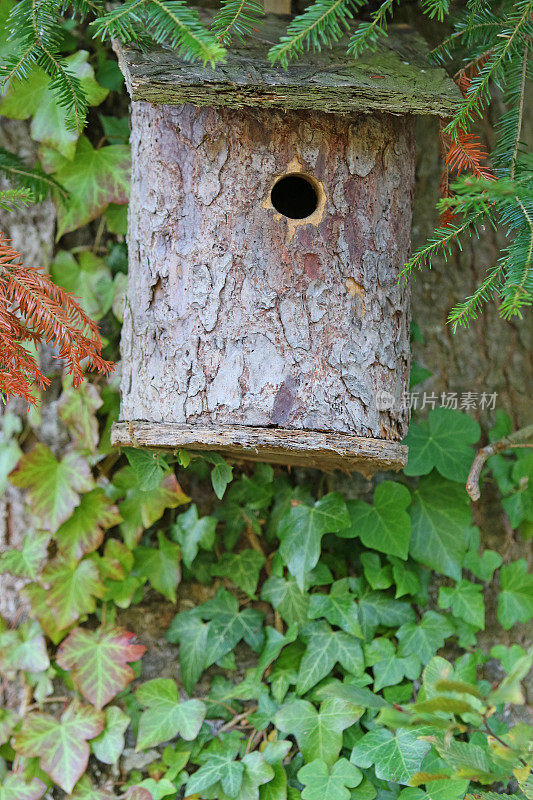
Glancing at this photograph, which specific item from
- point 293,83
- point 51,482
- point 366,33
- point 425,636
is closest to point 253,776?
point 425,636

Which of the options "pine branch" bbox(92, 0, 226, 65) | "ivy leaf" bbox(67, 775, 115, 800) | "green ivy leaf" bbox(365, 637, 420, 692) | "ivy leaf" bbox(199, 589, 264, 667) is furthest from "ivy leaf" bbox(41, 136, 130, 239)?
"ivy leaf" bbox(67, 775, 115, 800)

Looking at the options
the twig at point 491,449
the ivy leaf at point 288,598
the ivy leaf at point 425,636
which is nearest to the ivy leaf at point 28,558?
the ivy leaf at point 288,598

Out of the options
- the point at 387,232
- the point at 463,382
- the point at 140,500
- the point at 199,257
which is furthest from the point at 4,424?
the point at 463,382

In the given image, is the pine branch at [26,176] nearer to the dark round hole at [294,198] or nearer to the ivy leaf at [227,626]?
the dark round hole at [294,198]

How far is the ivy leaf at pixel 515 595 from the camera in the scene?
5.94ft

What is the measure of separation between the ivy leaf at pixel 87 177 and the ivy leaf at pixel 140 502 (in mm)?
671

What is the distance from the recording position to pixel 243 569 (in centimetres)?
185

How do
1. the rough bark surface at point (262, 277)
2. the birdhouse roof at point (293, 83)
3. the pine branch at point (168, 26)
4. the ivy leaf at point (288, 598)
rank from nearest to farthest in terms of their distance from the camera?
the pine branch at point (168, 26) → the birdhouse roof at point (293, 83) → the rough bark surface at point (262, 277) → the ivy leaf at point (288, 598)

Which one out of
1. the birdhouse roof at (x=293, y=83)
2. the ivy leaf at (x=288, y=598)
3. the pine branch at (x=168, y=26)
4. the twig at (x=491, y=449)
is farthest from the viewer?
the ivy leaf at (x=288, y=598)

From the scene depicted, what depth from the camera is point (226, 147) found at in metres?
1.38

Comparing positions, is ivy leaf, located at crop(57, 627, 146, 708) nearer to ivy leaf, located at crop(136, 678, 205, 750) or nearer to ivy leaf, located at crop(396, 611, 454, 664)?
ivy leaf, located at crop(136, 678, 205, 750)

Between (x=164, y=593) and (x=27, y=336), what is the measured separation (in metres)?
0.77

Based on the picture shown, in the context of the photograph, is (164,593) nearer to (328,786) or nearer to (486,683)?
(328,786)

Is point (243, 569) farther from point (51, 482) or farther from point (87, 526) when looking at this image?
point (51, 482)
